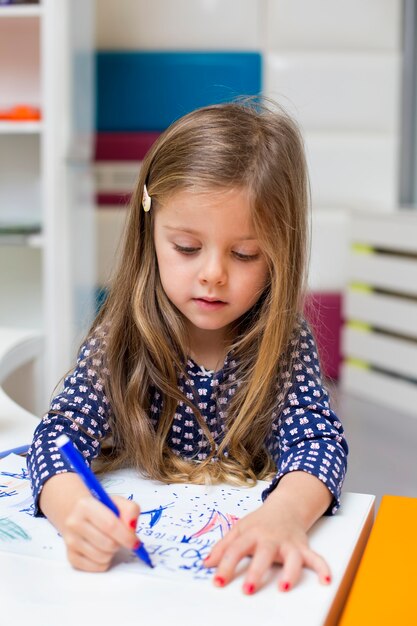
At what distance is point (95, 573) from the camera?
0.63 meters

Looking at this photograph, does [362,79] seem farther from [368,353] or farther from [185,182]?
[185,182]

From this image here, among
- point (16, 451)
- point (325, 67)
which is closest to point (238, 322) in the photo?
point (16, 451)

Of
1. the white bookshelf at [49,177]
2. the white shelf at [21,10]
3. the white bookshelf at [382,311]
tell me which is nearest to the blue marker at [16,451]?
the white bookshelf at [49,177]

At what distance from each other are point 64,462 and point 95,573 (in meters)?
0.17

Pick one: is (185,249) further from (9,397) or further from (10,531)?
(9,397)

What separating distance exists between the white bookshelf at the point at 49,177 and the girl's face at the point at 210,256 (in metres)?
1.40

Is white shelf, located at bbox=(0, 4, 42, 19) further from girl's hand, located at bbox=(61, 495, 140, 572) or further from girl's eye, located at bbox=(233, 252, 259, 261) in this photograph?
girl's hand, located at bbox=(61, 495, 140, 572)

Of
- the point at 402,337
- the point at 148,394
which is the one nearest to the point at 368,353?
the point at 402,337

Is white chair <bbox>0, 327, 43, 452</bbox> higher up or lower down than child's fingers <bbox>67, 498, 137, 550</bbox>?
lower down

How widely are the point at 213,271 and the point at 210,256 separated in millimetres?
16

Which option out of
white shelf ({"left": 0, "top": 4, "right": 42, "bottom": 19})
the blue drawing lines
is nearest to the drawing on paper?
the blue drawing lines

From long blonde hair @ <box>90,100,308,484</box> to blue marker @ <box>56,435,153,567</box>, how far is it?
17 cm

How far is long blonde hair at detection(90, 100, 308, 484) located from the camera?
0.86 metres

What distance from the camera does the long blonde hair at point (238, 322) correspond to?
861 millimetres
